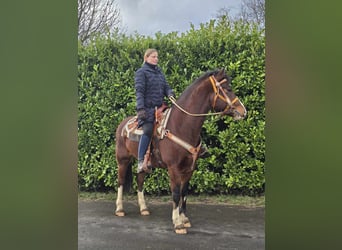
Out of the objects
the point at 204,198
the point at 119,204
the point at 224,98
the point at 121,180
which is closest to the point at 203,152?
the point at 204,198

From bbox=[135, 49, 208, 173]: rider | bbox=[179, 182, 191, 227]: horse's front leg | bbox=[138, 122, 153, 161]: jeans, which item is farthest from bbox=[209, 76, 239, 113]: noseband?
bbox=[179, 182, 191, 227]: horse's front leg

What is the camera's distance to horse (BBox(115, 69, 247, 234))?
4562 mm

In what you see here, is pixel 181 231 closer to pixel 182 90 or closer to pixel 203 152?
pixel 203 152

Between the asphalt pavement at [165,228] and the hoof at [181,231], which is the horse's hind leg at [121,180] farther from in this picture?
the hoof at [181,231]

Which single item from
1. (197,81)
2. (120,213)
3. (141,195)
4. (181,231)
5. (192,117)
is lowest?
(181,231)

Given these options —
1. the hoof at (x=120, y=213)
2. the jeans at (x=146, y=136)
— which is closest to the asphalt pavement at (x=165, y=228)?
the hoof at (x=120, y=213)

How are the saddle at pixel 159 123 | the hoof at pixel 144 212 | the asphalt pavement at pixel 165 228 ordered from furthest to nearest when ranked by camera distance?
the hoof at pixel 144 212, the saddle at pixel 159 123, the asphalt pavement at pixel 165 228

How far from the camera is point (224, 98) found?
4539 mm

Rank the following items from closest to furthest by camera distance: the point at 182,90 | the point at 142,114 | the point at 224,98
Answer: the point at 224,98 → the point at 142,114 → the point at 182,90

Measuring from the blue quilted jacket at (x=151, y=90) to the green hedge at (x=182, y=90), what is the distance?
14 cm

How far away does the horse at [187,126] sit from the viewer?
180 inches

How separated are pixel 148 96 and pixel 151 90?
79mm

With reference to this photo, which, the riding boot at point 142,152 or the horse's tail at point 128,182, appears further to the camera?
the horse's tail at point 128,182

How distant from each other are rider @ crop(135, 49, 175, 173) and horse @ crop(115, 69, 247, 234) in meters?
0.13
